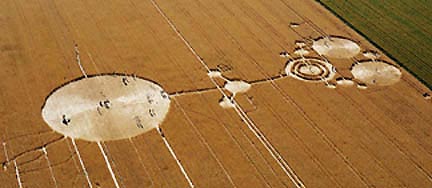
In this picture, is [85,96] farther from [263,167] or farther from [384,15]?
[384,15]

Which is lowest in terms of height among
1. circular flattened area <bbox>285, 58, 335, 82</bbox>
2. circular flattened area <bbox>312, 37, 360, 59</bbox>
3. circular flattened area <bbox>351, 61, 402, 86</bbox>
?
circular flattened area <bbox>351, 61, 402, 86</bbox>

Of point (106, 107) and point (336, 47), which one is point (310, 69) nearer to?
point (336, 47)

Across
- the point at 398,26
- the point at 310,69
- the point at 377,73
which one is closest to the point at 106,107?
the point at 310,69

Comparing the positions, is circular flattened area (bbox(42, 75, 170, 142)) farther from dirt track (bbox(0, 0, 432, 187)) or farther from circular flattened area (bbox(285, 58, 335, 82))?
circular flattened area (bbox(285, 58, 335, 82))

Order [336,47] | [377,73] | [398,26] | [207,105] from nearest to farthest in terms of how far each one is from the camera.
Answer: [207,105] → [377,73] → [336,47] → [398,26]

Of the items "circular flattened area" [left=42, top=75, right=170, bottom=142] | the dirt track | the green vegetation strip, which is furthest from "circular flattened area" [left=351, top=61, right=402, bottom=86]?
"circular flattened area" [left=42, top=75, right=170, bottom=142]
